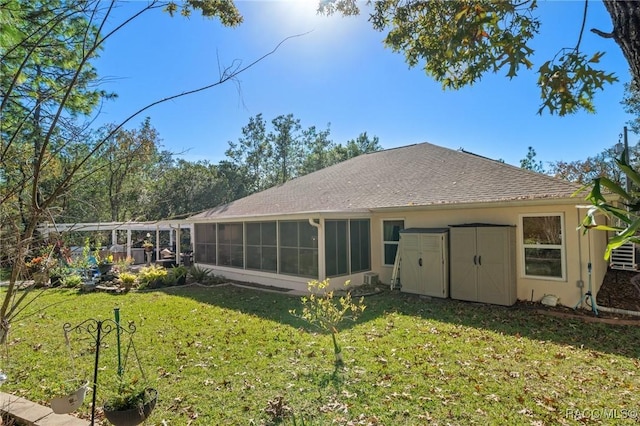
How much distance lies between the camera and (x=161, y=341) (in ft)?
20.2

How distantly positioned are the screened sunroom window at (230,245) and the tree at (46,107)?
368 inches

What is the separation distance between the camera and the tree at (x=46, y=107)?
2.05m

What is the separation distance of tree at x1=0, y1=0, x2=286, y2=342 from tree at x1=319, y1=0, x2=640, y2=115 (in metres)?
2.20

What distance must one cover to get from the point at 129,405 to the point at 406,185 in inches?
407

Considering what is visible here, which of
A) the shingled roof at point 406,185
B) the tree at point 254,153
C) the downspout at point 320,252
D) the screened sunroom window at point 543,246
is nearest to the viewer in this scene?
the screened sunroom window at point 543,246

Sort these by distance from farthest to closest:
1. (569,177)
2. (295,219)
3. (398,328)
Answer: (569,177)
(295,219)
(398,328)

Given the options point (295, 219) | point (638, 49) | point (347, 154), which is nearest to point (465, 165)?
point (295, 219)

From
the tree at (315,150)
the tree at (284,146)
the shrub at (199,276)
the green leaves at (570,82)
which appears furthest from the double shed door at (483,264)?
the tree at (315,150)

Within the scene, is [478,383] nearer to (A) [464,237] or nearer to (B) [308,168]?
(A) [464,237]

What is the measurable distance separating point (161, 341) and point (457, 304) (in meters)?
6.96

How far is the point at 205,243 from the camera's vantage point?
15.6 metres

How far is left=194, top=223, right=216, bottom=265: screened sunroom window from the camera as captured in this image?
15094 millimetres

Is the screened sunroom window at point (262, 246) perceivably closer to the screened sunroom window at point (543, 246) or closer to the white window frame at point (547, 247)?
the white window frame at point (547, 247)

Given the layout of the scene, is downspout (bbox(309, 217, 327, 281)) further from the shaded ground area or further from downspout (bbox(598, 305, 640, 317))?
the shaded ground area
